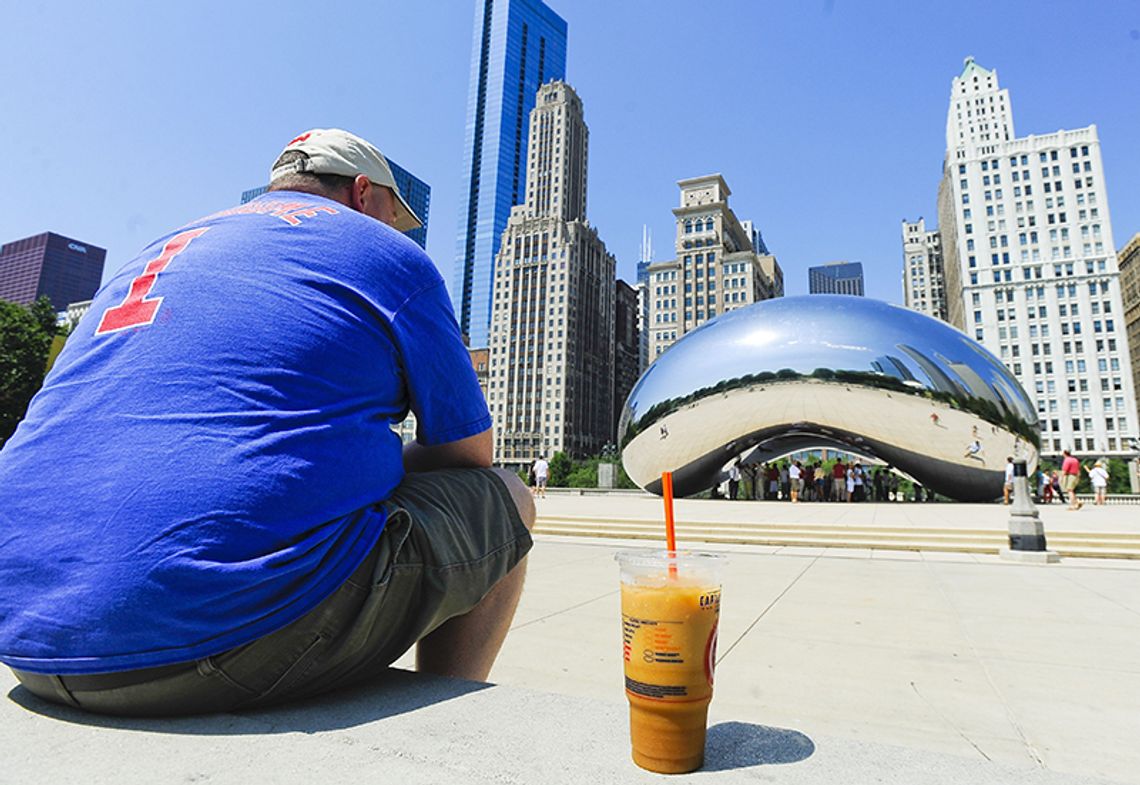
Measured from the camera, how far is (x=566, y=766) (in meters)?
0.96

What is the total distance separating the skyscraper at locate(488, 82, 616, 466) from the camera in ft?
327

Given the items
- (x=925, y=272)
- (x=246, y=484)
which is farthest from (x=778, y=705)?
(x=925, y=272)

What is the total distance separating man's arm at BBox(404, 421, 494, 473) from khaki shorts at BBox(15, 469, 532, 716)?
0.08 m

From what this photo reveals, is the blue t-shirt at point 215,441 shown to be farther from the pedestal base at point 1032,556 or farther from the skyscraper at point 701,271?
the skyscraper at point 701,271

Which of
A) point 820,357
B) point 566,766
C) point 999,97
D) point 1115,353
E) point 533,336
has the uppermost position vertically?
point 999,97

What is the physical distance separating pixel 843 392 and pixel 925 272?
4785 inches

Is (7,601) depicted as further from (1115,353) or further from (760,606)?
(1115,353)

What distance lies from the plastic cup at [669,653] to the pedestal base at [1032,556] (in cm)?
752

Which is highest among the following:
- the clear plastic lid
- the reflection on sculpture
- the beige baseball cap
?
the reflection on sculpture

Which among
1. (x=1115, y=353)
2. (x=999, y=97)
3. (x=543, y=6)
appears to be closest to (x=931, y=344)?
(x=1115, y=353)

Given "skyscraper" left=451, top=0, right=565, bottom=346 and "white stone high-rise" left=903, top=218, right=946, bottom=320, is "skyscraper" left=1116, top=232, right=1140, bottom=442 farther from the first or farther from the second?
"skyscraper" left=451, top=0, right=565, bottom=346

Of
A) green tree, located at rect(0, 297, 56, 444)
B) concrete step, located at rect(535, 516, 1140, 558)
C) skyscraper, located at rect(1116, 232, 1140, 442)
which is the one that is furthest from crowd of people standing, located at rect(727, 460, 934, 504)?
skyscraper, located at rect(1116, 232, 1140, 442)

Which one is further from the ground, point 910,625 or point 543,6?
point 543,6

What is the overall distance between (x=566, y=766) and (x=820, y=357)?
14029mm
